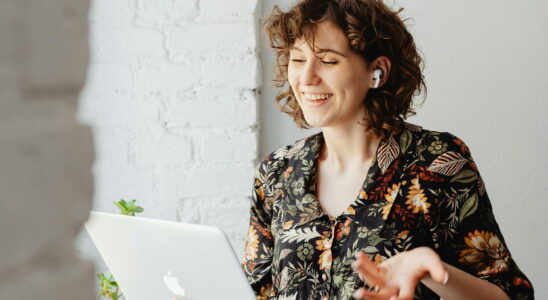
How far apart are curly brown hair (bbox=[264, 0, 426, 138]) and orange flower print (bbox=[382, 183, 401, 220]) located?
0.14 meters

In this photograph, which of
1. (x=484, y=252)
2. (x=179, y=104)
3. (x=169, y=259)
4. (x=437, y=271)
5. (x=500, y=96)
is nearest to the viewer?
(x=437, y=271)

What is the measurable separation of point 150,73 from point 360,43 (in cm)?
71

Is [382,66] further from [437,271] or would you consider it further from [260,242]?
[437,271]

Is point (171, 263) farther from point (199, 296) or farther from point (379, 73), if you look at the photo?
point (379, 73)

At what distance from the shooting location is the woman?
1.28 m

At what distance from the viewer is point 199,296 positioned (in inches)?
43.1

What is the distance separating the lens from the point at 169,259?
1.08m

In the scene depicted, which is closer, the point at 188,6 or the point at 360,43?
the point at 360,43

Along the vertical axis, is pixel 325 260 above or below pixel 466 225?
below

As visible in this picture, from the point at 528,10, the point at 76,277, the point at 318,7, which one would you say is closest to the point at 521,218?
the point at 528,10

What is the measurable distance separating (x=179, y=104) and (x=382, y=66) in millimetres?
647

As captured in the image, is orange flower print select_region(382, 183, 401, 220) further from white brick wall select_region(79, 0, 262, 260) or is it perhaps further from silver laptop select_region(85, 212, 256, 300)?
white brick wall select_region(79, 0, 262, 260)

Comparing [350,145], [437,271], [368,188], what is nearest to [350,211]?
[368,188]

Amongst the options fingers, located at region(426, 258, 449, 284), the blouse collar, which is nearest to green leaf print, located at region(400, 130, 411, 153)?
the blouse collar
